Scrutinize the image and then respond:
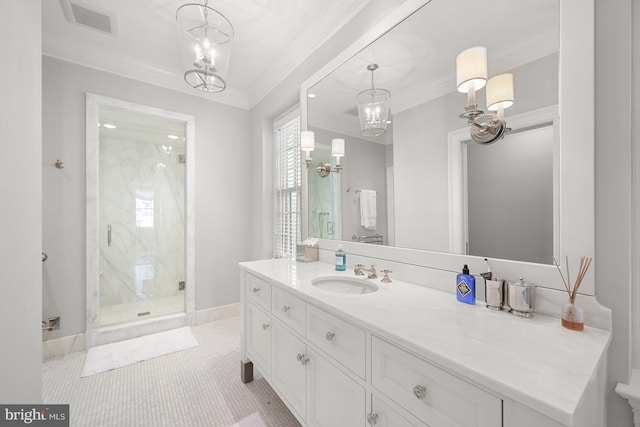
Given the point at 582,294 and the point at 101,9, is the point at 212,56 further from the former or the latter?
the point at 582,294

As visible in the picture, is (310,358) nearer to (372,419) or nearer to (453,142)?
(372,419)

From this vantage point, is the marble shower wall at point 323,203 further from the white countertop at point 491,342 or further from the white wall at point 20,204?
the white wall at point 20,204

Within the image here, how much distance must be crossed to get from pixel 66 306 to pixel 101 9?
246 cm

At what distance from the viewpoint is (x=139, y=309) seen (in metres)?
3.31

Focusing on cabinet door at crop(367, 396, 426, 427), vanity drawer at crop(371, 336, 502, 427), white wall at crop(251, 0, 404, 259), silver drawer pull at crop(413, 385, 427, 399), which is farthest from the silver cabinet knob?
white wall at crop(251, 0, 404, 259)

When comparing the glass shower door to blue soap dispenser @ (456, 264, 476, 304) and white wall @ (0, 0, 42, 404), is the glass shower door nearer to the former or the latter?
white wall @ (0, 0, 42, 404)

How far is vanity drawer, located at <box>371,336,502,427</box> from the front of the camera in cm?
62

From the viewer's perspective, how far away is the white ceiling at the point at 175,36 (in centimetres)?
188

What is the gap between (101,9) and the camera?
1.92 m

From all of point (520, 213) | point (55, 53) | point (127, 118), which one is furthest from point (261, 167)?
point (520, 213)

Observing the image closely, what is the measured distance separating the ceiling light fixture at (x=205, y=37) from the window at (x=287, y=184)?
1103 millimetres

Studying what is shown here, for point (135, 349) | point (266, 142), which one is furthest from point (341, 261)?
point (135, 349)

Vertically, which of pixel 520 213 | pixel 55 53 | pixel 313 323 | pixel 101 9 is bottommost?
pixel 313 323

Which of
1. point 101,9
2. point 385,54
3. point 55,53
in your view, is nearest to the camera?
point 385,54
